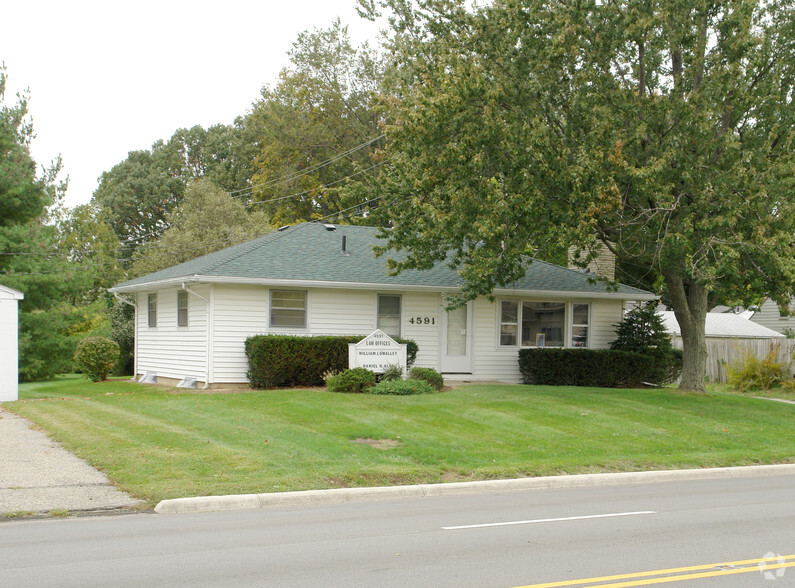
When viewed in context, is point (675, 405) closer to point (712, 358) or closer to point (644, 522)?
point (644, 522)

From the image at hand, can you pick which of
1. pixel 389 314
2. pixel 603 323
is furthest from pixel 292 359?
pixel 603 323

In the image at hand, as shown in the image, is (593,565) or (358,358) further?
(358,358)

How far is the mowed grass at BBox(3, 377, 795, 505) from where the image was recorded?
11203 millimetres

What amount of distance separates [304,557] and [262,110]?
140ft

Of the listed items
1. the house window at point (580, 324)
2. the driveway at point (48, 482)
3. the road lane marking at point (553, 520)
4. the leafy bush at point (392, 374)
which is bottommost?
the road lane marking at point (553, 520)

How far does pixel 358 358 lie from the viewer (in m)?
20.7

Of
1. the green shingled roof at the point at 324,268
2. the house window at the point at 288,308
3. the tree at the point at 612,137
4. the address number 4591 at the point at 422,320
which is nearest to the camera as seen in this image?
the tree at the point at 612,137

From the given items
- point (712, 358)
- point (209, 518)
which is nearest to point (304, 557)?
point (209, 518)

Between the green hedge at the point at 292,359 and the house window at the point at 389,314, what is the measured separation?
1.99m

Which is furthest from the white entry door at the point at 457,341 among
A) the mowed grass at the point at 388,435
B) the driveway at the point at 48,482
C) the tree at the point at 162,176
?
the tree at the point at 162,176

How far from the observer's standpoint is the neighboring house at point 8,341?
65.7ft

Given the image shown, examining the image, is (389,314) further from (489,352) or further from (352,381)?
(352,381)

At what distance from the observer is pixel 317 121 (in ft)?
154

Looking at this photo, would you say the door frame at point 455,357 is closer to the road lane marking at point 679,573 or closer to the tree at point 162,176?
the road lane marking at point 679,573
